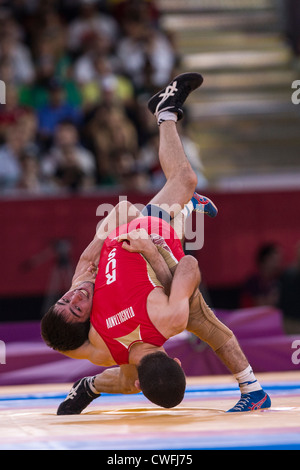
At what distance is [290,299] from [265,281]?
458 mm

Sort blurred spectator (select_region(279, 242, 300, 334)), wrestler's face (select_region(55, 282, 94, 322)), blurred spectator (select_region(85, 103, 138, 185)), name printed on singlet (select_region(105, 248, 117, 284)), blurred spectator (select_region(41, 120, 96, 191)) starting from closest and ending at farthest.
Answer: wrestler's face (select_region(55, 282, 94, 322)) < name printed on singlet (select_region(105, 248, 117, 284)) < blurred spectator (select_region(279, 242, 300, 334)) < blurred spectator (select_region(41, 120, 96, 191)) < blurred spectator (select_region(85, 103, 138, 185))

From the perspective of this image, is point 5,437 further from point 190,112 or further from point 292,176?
point 190,112

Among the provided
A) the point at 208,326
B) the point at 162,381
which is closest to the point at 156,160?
the point at 208,326

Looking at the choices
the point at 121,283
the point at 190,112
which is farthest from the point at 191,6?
the point at 121,283

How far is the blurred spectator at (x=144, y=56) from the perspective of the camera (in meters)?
9.23

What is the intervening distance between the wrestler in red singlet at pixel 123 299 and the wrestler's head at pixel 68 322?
50 mm

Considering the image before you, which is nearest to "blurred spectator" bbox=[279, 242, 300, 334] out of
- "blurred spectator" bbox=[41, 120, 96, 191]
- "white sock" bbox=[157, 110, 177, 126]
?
"blurred spectator" bbox=[41, 120, 96, 191]

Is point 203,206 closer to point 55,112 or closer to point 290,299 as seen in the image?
point 290,299

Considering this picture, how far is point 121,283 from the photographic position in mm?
3641

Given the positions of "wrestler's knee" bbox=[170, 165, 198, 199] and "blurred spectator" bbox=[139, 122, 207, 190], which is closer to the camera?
"wrestler's knee" bbox=[170, 165, 198, 199]

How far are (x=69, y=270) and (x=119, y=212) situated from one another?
2965 millimetres

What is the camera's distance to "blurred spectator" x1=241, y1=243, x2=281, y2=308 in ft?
23.5

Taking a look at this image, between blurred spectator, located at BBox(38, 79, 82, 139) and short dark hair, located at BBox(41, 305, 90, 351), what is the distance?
4899 millimetres

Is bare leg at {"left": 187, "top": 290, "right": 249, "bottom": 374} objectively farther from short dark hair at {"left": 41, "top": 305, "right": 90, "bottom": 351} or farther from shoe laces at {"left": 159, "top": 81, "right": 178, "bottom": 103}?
shoe laces at {"left": 159, "top": 81, "right": 178, "bottom": 103}
